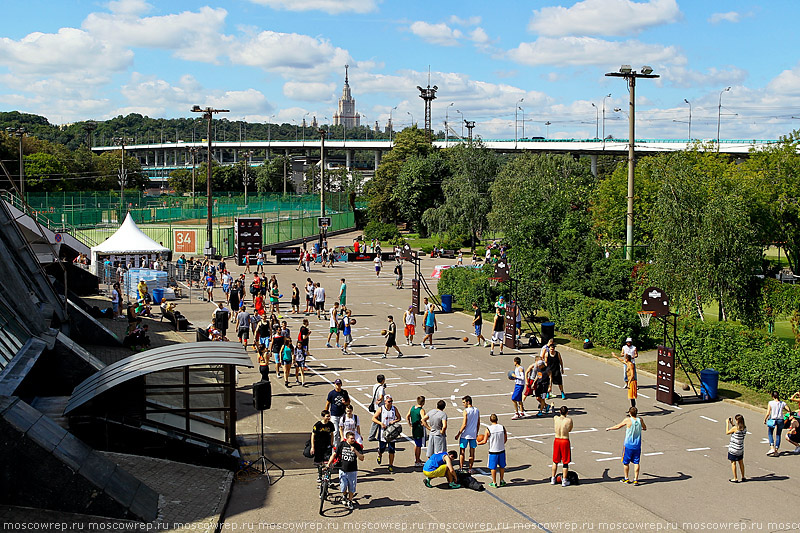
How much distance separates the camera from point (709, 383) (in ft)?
64.0

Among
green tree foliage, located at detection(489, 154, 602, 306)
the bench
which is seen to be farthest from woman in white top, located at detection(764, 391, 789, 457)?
the bench

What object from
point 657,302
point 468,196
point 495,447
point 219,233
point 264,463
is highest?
point 468,196

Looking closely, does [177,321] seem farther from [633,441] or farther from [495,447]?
[633,441]

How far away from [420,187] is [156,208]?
2693cm

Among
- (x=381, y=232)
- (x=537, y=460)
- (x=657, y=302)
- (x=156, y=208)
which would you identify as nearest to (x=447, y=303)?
(x=657, y=302)

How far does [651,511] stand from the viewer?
40.9 feet

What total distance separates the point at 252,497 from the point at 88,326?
13625 millimetres

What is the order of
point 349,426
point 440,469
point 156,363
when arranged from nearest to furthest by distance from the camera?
point 440,469
point 156,363
point 349,426

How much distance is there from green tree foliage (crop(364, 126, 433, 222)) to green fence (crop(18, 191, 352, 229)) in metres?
7.50

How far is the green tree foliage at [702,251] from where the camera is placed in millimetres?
24516

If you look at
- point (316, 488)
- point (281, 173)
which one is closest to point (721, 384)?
point (316, 488)

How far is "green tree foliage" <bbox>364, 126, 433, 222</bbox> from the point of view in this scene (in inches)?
3231

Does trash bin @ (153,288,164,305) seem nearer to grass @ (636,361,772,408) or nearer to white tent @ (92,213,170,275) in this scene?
white tent @ (92,213,170,275)

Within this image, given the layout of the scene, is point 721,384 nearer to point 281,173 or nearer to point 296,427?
point 296,427
